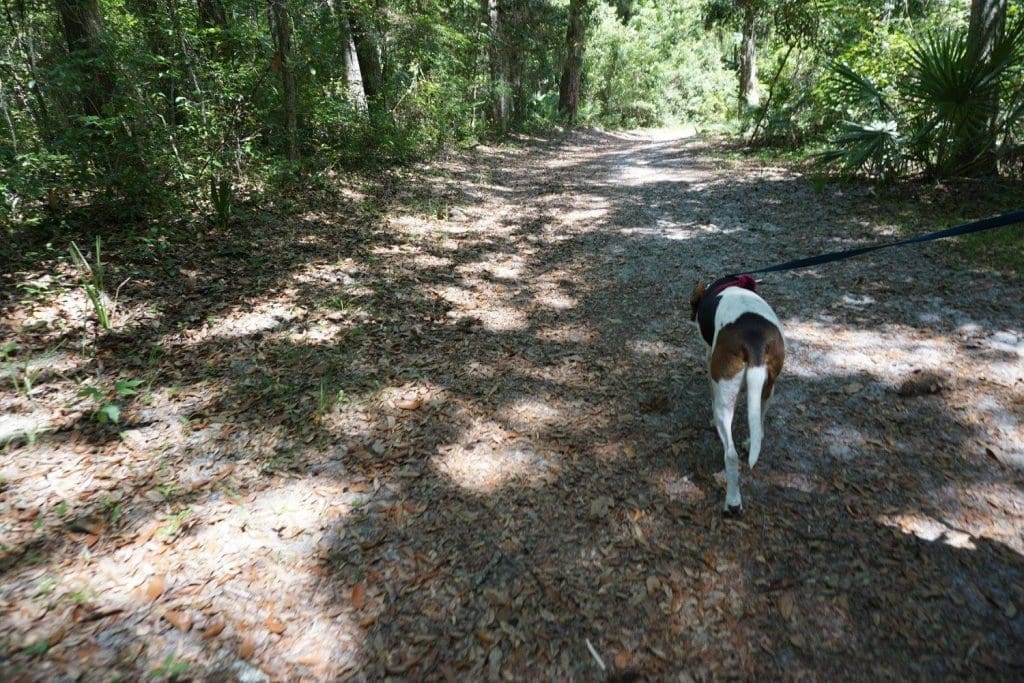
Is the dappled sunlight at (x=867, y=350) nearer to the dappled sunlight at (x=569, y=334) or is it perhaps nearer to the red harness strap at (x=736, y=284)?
the red harness strap at (x=736, y=284)

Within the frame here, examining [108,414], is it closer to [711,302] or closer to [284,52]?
[711,302]

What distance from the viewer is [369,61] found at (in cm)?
1193

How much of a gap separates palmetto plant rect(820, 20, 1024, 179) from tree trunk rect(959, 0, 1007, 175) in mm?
15

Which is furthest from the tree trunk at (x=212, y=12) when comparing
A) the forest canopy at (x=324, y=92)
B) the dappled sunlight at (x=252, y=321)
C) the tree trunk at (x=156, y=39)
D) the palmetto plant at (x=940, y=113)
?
the palmetto plant at (x=940, y=113)

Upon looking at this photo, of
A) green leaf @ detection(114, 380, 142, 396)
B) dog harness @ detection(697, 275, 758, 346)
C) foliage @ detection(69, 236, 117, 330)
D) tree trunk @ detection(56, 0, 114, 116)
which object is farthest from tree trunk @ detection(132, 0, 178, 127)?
dog harness @ detection(697, 275, 758, 346)

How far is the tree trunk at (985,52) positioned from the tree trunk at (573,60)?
1620 centimetres

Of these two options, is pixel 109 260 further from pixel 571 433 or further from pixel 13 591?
pixel 571 433

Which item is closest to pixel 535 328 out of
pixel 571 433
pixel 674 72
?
pixel 571 433

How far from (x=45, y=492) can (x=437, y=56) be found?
12.4m

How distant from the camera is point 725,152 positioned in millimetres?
14406

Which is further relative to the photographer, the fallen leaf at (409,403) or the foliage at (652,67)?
the foliage at (652,67)

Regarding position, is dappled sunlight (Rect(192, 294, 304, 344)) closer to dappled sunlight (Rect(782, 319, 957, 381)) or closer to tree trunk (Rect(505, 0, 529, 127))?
dappled sunlight (Rect(782, 319, 957, 381))

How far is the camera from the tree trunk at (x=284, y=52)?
308 inches

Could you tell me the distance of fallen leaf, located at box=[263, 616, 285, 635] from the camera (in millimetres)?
2320
